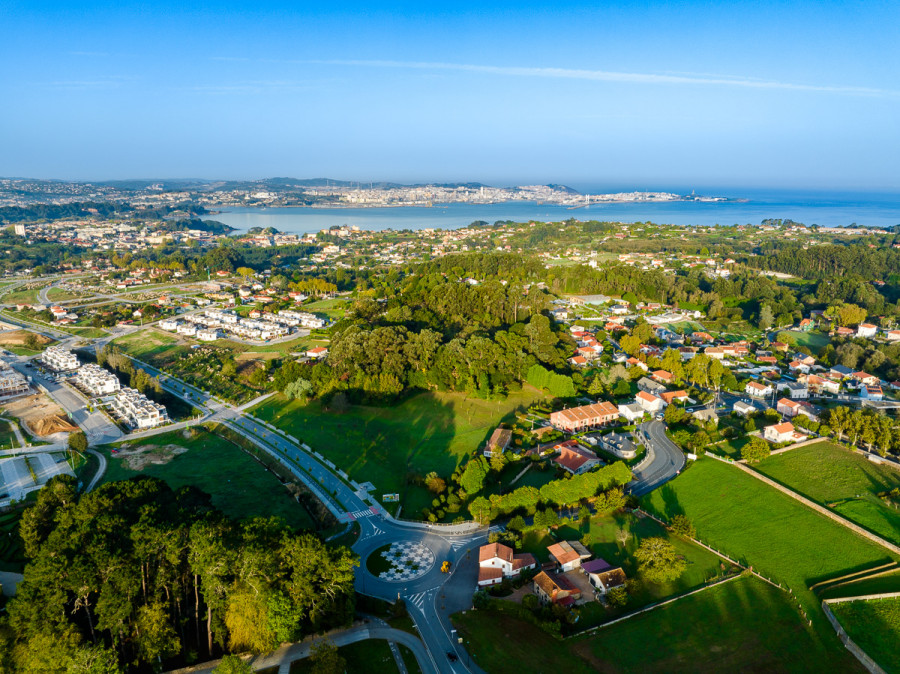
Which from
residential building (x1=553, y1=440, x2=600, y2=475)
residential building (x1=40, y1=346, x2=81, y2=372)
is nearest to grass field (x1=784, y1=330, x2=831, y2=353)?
residential building (x1=553, y1=440, x2=600, y2=475)

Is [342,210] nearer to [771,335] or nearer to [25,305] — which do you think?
[25,305]

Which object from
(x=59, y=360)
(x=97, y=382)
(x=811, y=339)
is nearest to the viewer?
(x=97, y=382)

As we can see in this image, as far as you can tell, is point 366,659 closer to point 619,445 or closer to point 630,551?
point 630,551

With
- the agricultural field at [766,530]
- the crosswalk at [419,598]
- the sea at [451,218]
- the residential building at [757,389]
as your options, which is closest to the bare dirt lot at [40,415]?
the crosswalk at [419,598]

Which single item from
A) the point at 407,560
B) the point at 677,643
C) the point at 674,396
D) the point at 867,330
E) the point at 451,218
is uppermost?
the point at 451,218

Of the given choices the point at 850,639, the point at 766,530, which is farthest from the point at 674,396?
the point at 850,639

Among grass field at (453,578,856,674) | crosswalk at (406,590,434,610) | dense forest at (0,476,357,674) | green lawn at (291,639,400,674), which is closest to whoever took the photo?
dense forest at (0,476,357,674)

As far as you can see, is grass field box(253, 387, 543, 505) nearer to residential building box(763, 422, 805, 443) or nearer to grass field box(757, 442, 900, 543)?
residential building box(763, 422, 805, 443)
